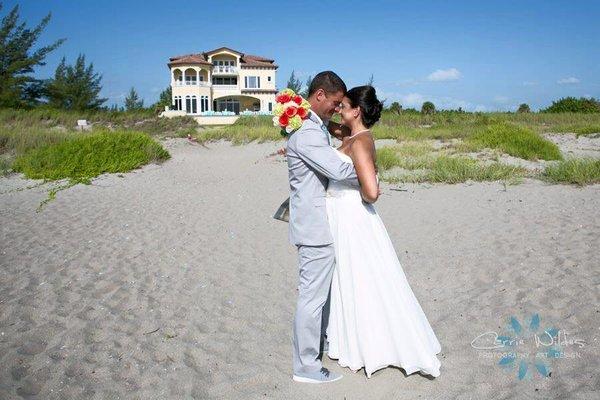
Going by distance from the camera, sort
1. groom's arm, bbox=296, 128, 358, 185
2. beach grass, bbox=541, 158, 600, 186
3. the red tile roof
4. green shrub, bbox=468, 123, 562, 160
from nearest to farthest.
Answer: groom's arm, bbox=296, 128, 358, 185
beach grass, bbox=541, 158, 600, 186
green shrub, bbox=468, 123, 562, 160
the red tile roof

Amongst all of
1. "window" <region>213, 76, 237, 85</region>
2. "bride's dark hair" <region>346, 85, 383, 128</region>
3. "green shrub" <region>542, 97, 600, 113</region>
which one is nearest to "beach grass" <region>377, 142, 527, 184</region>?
"bride's dark hair" <region>346, 85, 383, 128</region>

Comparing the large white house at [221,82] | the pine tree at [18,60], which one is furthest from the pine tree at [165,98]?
the pine tree at [18,60]

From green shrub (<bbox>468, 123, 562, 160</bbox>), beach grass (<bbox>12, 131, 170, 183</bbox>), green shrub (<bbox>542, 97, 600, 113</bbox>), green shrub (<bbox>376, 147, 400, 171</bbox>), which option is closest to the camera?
beach grass (<bbox>12, 131, 170, 183</bbox>)

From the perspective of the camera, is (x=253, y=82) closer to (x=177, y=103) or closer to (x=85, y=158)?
(x=177, y=103)

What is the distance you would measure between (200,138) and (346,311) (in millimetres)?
18288

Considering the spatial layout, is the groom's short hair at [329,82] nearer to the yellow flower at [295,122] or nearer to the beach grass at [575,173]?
the yellow flower at [295,122]

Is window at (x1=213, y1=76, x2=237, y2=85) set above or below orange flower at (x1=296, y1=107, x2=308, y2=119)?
above

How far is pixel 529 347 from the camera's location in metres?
3.83

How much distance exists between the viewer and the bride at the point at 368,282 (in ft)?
Result: 10.0

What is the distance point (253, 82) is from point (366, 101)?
46860 mm

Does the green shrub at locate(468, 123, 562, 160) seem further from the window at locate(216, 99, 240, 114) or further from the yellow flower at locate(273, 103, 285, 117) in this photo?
the window at locate(216, 99, 240, 114)

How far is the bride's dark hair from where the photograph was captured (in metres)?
3.02

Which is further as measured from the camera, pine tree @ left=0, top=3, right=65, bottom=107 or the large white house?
the large white house

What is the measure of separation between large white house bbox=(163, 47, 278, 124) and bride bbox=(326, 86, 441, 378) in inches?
1659
